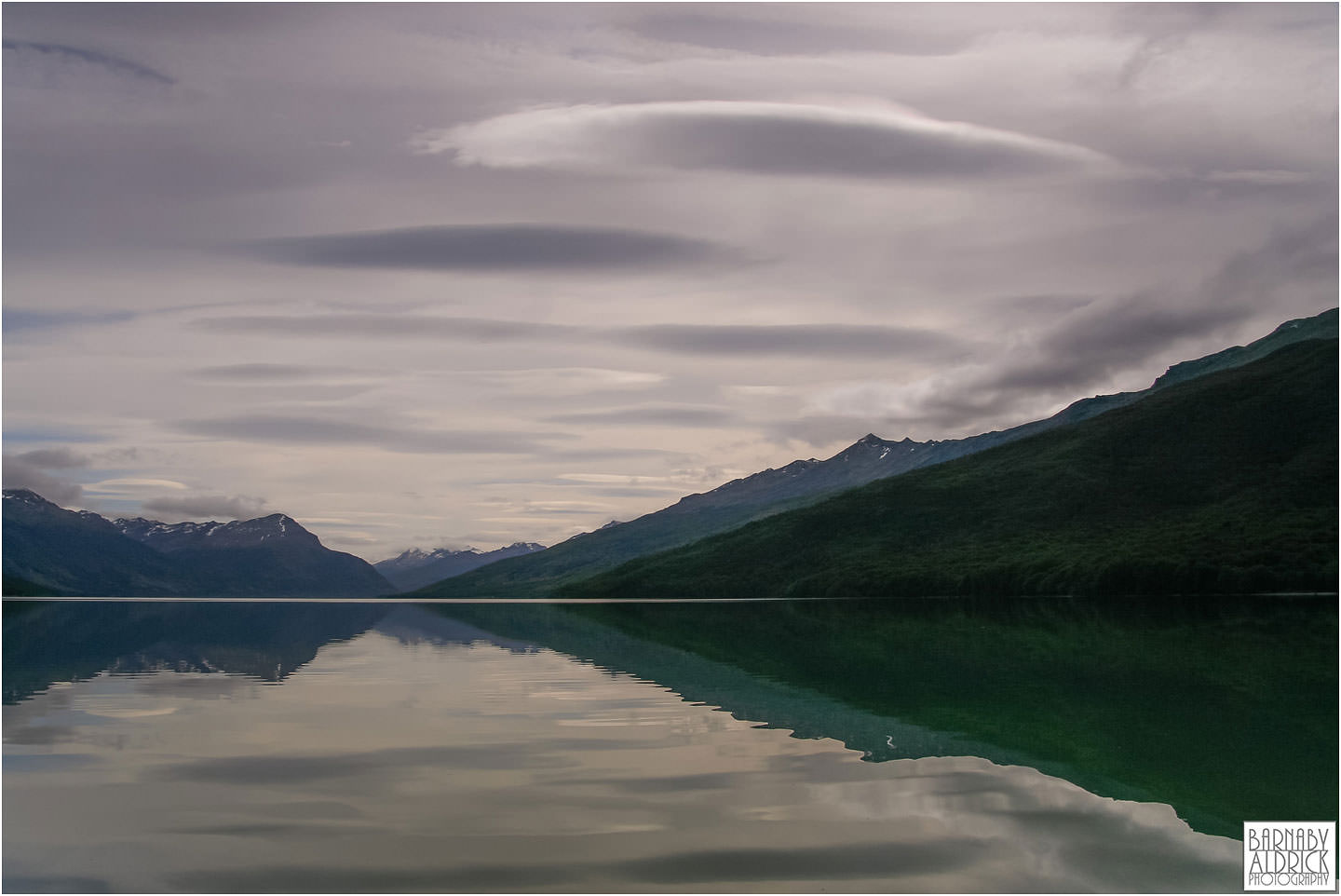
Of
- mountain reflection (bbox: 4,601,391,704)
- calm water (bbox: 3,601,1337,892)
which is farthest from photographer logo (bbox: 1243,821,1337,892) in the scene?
mountain reflection (bbox: 4,601,391,704)

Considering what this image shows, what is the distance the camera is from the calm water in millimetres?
17109

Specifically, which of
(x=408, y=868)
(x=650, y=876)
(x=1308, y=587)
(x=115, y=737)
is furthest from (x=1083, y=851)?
(x=1308, y=587)

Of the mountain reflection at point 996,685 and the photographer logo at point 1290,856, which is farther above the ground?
the mountain reflection at point 996,685

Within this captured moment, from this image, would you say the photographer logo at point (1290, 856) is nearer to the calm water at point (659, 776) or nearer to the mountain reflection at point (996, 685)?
the calm water at point (659, 776)

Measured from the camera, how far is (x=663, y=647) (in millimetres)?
66812

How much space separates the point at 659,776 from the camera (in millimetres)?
24078

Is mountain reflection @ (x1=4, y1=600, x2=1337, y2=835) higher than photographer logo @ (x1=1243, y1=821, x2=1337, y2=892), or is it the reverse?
mountain reflection @ (x1=4, y1=600, x2=1337, y2=835)

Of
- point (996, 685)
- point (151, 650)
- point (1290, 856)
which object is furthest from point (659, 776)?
point (151, 650)

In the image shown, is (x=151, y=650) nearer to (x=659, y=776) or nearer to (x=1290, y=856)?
(x=659, y=776)

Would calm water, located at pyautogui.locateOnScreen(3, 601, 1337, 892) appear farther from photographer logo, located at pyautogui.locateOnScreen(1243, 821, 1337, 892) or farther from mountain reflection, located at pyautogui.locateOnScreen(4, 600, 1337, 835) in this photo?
photographer logo, located at pyautogui.locateOnScreen(1243, 821, 1337, 892)

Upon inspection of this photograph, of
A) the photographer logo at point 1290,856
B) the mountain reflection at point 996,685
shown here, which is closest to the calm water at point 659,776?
the mountain reflection at point 996,685

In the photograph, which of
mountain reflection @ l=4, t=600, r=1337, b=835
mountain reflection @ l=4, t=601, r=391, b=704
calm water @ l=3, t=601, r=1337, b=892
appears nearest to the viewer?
calm water @ l=3, t=601, r=1337, b=892

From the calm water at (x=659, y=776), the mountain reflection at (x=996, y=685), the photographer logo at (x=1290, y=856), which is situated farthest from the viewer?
the mountain reflection at (x=996, y=685)

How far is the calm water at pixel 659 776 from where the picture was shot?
56.1ft
